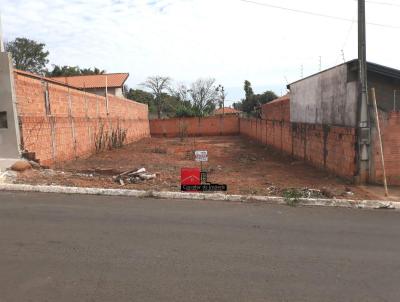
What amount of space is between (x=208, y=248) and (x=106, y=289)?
162 centimetres

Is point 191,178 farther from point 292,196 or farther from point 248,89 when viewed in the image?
point 248,89

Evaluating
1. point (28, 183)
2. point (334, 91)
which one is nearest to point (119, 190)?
point (28, 183)

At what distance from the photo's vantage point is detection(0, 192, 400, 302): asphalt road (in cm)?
365

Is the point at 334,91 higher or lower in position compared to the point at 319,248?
higher

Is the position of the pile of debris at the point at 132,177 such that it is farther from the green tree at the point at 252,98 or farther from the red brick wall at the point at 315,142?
the green tree at the point at 252,98

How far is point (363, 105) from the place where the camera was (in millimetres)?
10547

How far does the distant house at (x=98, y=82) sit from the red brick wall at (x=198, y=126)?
5.67m

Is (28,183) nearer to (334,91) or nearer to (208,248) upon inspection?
(208,248)

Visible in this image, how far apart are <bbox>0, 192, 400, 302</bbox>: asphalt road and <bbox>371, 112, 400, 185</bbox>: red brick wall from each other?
142 inches

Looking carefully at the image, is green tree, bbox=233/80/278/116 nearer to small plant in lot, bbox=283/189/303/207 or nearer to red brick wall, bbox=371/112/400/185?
red brick wall, bbox=371/112/400/185

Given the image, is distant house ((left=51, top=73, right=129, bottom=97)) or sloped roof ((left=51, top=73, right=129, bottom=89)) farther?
sloped roof ((left=51, top=73, right=129, bottom=89))

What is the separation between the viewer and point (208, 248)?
489 cm

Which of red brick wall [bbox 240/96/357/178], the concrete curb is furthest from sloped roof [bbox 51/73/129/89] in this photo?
the concrete curb

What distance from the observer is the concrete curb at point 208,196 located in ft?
26.6
